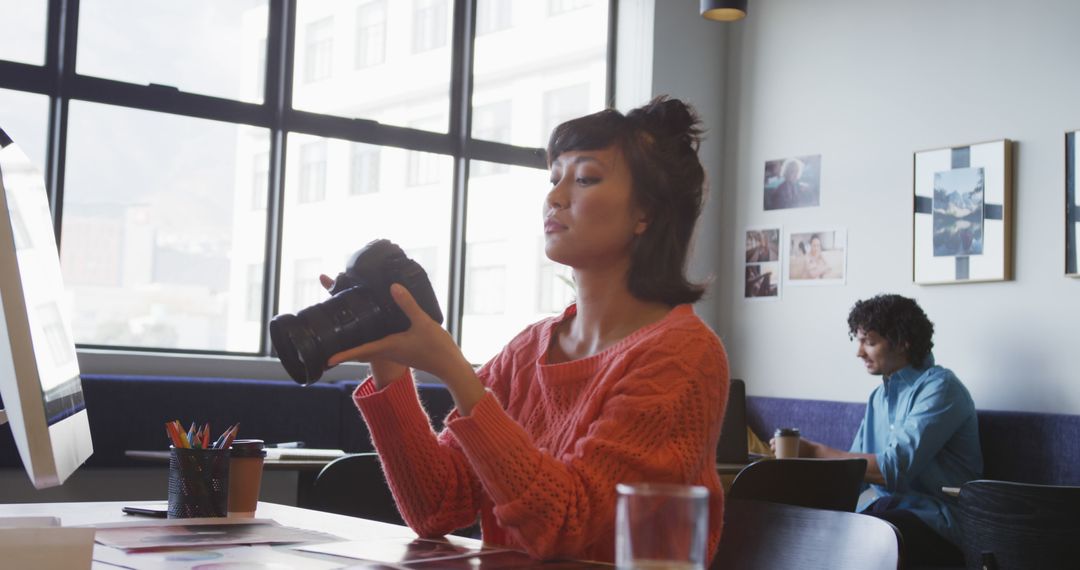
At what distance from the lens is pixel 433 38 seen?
5562 millimetres

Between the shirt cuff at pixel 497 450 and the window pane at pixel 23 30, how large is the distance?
399 centimetres

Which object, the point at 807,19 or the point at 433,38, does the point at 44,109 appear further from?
the point at 807,19

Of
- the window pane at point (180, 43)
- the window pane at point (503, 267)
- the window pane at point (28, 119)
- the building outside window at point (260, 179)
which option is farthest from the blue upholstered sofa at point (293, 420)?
the window pane at point (180, 43)

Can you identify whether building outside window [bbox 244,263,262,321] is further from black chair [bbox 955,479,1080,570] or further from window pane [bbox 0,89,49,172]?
black chair [bbox 955,479,1080,570]

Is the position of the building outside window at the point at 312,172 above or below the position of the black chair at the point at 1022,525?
above

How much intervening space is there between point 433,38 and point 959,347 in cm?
284

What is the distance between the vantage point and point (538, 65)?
581cm

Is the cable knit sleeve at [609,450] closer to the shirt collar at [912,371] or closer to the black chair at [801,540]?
the black chair at [801,540]

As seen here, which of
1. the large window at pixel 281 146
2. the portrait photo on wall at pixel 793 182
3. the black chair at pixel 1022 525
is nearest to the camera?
the black chair at pixel 1022 525

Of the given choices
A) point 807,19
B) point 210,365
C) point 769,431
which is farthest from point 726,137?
point 210,365

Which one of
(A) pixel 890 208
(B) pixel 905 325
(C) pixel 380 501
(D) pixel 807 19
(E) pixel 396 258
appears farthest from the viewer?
(D) pixel 807 19

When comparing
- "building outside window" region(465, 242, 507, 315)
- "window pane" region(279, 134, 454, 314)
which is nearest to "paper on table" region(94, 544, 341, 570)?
"window pane" region(279, 134, 454, 314)

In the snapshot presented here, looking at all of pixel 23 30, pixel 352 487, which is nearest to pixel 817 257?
pixel 352 487

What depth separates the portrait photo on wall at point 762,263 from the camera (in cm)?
551
